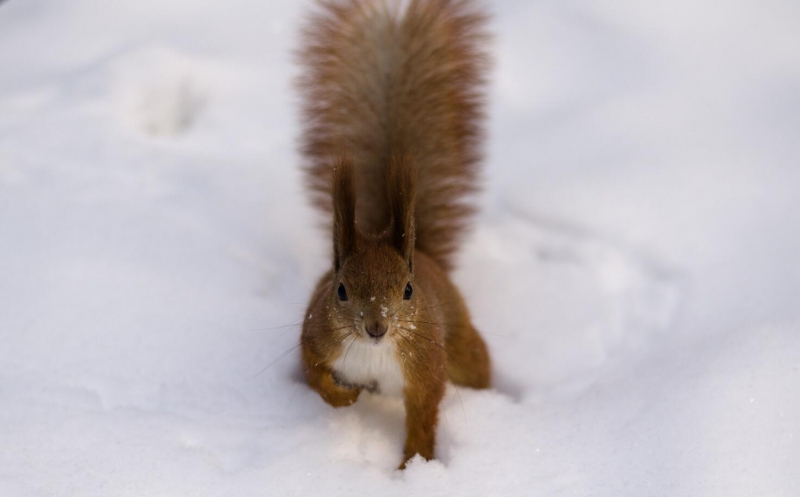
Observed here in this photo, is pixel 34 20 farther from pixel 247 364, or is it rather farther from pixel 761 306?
pixel 761 306

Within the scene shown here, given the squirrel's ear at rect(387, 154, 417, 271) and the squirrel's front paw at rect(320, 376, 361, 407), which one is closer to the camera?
the squirrel's ear at rect(387, 154, 417, 271)

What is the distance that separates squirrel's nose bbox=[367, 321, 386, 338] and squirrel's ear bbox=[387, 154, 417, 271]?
0.80 ft

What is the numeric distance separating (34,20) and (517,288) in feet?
9.25

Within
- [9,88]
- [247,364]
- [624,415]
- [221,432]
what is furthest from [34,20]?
[624,415]

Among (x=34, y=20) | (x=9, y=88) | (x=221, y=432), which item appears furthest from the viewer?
(x=34, y=20)

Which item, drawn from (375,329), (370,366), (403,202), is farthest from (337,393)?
(403,202)

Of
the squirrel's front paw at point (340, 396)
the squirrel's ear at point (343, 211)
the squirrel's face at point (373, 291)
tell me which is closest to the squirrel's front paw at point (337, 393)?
the squirrel's front paw at point (340, 396)

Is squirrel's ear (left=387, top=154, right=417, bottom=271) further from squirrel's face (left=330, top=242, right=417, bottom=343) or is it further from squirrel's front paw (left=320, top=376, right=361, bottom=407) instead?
squirrel's front paw (left=320, top=376, right=361, bottom=407)

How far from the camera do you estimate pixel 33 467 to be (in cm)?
205

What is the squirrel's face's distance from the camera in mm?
2092

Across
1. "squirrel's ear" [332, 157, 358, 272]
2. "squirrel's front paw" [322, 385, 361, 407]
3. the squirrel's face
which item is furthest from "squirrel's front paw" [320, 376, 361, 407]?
"squirrel's ear" [332, 157, 358, 272]

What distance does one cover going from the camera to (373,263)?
7.11 feet

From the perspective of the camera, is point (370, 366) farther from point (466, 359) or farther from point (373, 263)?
point (466, 359)

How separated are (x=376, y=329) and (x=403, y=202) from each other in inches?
13.6
